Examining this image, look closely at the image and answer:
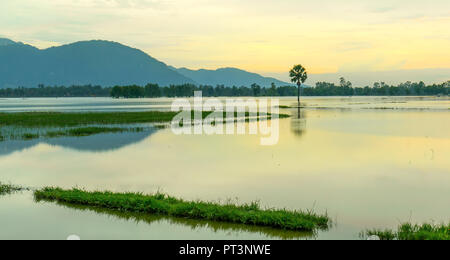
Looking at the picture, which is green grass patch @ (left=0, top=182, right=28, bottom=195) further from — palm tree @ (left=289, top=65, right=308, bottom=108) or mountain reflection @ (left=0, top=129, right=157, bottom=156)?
palm tree @ (left=289, top=65, right=308, bottom=108)

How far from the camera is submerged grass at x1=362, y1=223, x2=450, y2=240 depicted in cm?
1314

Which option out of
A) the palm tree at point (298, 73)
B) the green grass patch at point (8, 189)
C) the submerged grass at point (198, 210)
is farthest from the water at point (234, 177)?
the palm tree at point (298, 73)

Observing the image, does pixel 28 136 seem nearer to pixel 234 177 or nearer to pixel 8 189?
pixel 8 189

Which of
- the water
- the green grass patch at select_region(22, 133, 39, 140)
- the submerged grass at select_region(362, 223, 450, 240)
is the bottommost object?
the water

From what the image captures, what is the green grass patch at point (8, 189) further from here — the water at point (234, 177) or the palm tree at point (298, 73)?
the palm tree at point (298, 73)

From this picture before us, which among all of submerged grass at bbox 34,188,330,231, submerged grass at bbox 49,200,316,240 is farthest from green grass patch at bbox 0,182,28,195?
submerged grass at bbox 49,200,316,240

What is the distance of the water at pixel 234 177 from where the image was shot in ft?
52.3

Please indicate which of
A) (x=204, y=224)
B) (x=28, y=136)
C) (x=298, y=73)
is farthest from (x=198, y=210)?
(x=298, y=73)

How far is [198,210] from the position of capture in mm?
16797

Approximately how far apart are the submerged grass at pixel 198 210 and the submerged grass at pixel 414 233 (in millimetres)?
2131

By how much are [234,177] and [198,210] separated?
953 centimetres

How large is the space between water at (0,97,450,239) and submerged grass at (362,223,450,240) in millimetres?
1026
